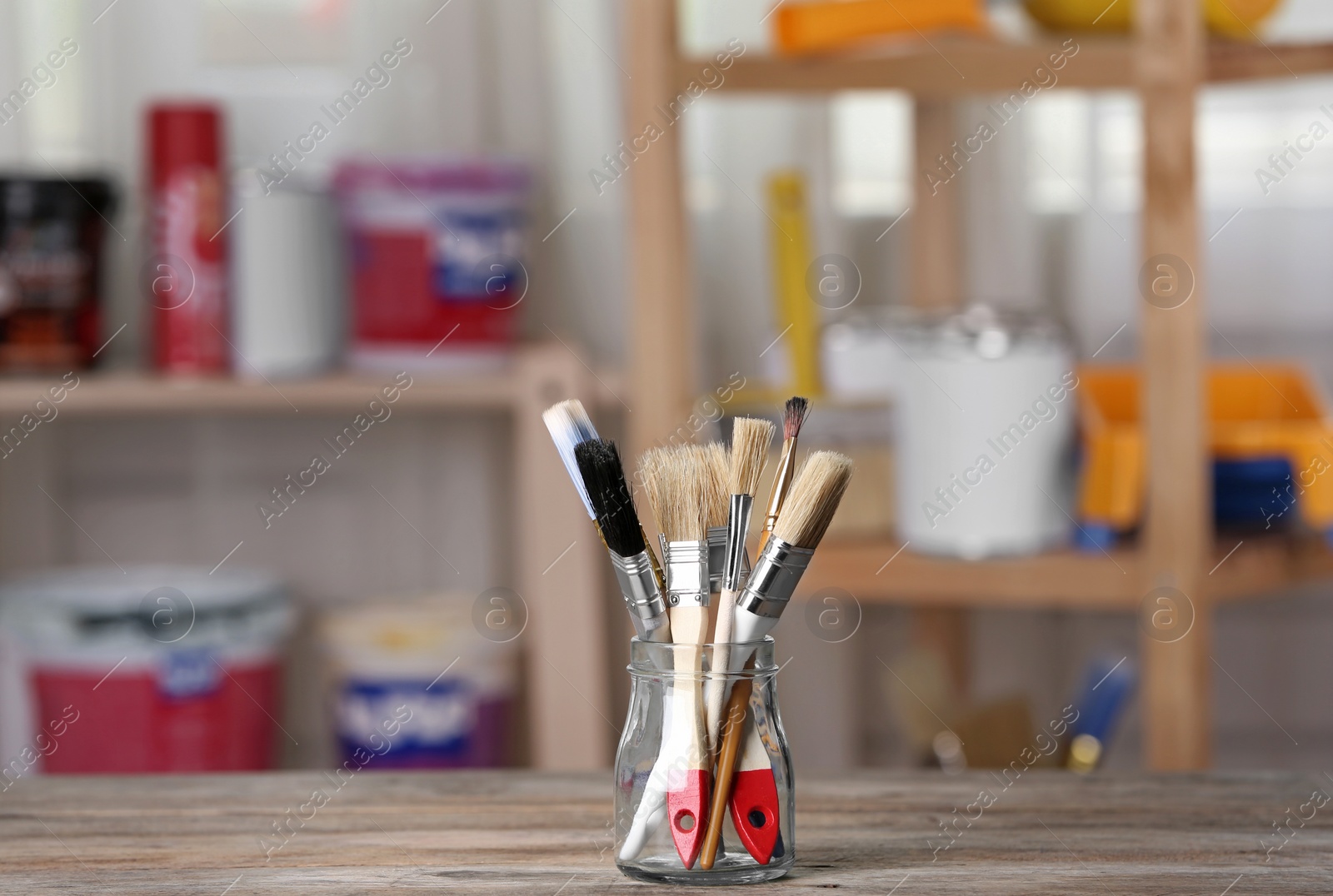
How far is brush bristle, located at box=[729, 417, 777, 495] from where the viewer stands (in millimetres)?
538

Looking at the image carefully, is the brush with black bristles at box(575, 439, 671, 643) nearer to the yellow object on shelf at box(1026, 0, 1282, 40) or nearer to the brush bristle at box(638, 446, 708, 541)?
the brush bristle at box(638, 446, 708, 541)

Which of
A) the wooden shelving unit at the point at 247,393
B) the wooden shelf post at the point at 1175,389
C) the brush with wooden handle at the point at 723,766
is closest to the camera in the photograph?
the brush with wooden handle at the point at 723,766

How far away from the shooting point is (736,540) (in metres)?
0.54

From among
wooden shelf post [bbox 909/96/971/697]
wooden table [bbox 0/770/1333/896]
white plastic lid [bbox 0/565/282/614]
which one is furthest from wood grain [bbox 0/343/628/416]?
wooden table [bbox 0/770/1333/896]

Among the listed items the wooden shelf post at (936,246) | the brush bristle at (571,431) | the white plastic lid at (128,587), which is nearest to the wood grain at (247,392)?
the white plastic lid at (128,587)

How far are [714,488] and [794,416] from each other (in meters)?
0.05

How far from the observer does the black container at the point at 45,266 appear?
133cm

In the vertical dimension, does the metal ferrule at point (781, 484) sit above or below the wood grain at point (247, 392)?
below

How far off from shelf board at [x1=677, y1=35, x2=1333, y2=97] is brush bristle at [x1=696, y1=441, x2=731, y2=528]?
610 millimetres

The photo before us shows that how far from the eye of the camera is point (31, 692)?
4.44 feet

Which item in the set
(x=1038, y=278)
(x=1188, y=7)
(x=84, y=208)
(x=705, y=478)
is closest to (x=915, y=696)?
(x=1038, y=278)

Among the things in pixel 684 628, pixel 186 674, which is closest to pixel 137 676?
pixel 186 674

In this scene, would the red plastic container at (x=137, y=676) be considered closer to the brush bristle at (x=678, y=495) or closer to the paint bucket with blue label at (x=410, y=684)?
the paint bucket with blue label at (x=410, y=684)

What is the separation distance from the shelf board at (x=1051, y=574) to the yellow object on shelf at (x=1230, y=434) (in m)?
0.04
